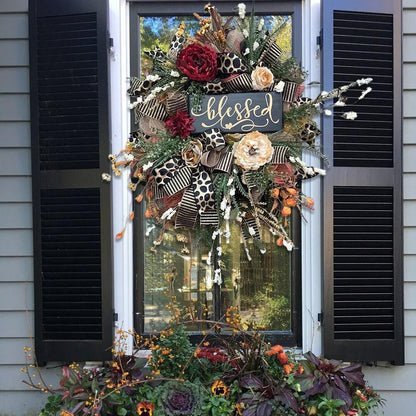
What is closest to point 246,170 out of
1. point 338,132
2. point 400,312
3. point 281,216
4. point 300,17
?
point 281,216

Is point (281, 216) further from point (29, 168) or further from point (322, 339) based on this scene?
point (29, 168)

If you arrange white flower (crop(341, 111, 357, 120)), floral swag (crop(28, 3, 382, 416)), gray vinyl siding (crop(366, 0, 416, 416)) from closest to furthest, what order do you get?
1. floral swag (crop(28, 3, 382, 416))
2. white flower (crop(341, 111, 357, 120))
3. gray vinyl siding (crop(366, 0, 416, 416))

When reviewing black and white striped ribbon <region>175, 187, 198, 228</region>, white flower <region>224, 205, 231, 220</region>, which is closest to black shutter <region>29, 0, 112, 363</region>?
black and white striped ribbon <region>175, 187, 198, 228</region>

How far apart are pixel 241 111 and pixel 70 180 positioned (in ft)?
3.17

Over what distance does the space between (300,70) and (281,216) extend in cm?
79

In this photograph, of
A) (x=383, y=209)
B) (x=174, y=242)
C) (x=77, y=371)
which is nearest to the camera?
(x=77, y=371)

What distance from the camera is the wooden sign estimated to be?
2.13 m

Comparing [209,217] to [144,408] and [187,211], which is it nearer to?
[187,211]

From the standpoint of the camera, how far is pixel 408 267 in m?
2.21

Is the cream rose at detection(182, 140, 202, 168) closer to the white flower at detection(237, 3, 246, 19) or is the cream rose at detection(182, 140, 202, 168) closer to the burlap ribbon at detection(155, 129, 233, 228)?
the burlap ribbon at detection(155, 129, 233, 228)

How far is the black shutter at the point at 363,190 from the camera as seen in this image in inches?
83.1

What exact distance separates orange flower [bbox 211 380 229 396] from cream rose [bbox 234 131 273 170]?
1049 mm

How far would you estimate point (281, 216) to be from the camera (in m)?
2.23

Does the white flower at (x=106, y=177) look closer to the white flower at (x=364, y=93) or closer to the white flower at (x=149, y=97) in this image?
the white flower at (x=149, y=97)
